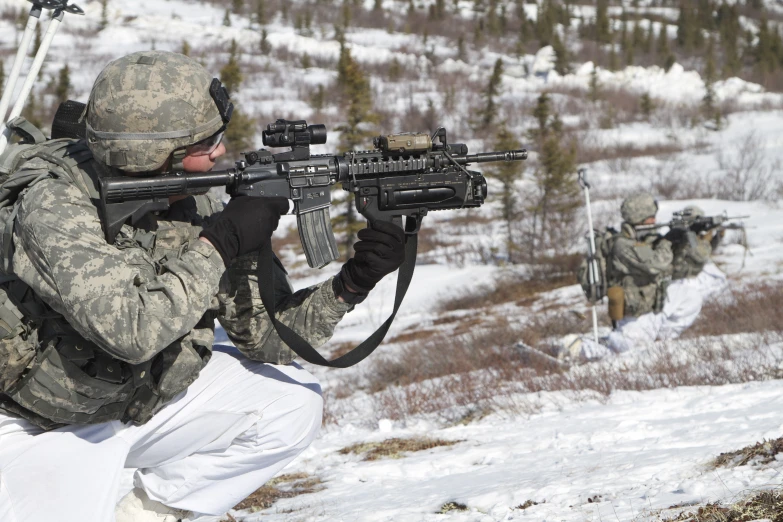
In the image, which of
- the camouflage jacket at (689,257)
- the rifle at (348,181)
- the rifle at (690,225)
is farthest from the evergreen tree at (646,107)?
the rifle at (348,181)

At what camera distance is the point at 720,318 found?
10625 millimetres

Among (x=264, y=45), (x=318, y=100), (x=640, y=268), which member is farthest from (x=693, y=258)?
(x=264, y=45)

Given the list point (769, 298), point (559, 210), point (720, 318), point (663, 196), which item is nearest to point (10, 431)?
point (720, 318)

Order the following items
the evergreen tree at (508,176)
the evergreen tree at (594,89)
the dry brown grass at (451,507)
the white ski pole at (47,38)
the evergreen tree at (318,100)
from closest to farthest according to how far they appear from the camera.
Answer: the dry brown grass at (451,507)
the white ski pole at (47,38)
the evergreen tree at (508,176)
the evergreen tree at (318,100)
the evergreen tree at (594,89)

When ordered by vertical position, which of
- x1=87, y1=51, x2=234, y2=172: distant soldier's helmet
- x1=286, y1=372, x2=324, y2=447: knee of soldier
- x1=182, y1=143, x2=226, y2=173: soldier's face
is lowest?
x1=286, y1=372, x2=324, y2=447: knee of soldier

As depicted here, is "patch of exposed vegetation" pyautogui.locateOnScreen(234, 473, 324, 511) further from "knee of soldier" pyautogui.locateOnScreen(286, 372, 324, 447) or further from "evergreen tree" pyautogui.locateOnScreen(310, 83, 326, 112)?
"evergreen tree" pyautogui.locateOnScreen(310, 83, 326, 112)

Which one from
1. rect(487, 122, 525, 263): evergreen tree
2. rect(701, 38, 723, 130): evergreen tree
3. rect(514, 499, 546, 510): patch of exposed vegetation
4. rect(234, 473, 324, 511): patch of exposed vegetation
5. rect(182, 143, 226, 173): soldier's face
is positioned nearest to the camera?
rect(182, 143, 226, 173): soldier's face

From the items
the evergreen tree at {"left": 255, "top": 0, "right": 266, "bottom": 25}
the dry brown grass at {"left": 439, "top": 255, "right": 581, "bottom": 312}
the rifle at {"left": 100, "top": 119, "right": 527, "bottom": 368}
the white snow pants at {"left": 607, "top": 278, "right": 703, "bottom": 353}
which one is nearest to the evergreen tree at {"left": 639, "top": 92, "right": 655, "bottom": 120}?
the dry brown grass at {"left": 439, "top": 255, "right": 581, "bottom": 312}

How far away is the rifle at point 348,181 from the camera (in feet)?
10.7

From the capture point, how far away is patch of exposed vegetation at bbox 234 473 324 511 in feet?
14.0

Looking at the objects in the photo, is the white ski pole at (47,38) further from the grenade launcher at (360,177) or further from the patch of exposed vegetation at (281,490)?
the patch of exposed vegetation at (281,490)

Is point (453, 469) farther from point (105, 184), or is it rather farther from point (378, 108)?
point (378, 108)

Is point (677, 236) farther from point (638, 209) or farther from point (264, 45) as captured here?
point (264, 45)

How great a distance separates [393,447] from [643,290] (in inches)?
219
